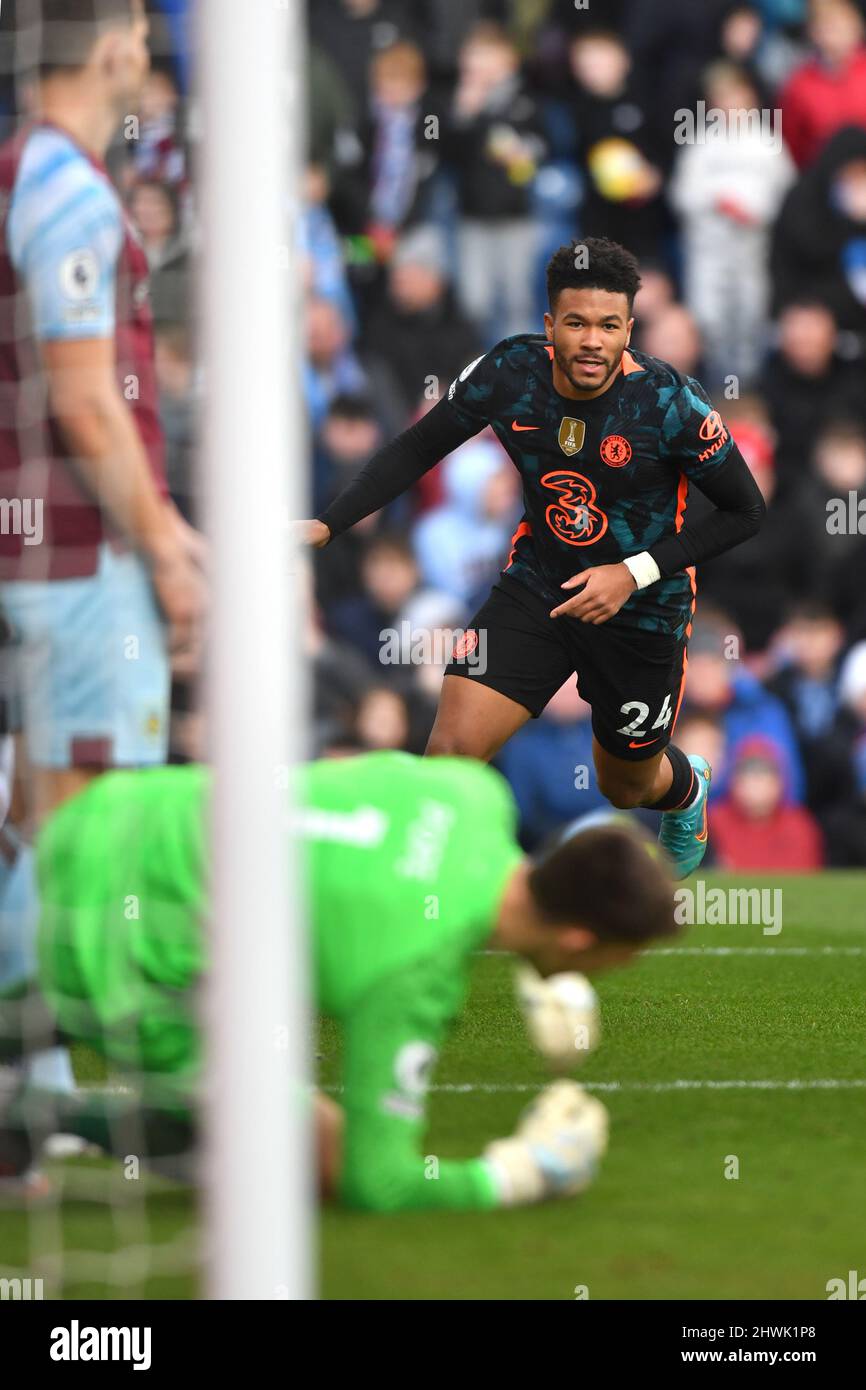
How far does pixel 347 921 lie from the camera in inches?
168

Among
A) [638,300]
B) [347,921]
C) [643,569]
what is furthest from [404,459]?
[638,300]

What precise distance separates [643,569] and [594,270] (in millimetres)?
886

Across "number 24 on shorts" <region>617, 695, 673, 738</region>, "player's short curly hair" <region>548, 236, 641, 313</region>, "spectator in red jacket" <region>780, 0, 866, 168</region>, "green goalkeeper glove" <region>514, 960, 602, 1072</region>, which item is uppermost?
"spectator in red jacket" <region>780, 0, 866, 168</region>

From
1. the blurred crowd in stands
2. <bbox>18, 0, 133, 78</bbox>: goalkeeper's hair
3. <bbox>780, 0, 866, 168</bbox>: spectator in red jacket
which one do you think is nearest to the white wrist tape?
<bbox>18, 0, 133, 78</bbox>: goalkeeper's hair

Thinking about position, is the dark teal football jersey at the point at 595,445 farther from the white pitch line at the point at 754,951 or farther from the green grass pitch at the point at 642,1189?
the white pitch line at the point at 754,951

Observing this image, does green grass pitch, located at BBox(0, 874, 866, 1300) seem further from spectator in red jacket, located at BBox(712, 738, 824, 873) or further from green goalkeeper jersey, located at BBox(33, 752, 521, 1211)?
spectator in red jacket, located at BBox(712, 738, 824, 873)

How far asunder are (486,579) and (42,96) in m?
6.34

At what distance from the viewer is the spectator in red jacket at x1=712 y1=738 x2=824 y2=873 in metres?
10.9

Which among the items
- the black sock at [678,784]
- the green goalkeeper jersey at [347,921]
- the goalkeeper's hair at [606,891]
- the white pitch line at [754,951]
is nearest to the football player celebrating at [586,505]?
the black sock at [678,784]

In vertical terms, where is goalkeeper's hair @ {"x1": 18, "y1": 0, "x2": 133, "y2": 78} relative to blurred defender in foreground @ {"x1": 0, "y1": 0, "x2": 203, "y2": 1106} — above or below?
above

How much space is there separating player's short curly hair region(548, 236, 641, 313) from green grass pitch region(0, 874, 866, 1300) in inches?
84.6

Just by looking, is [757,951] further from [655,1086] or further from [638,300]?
[638,300]

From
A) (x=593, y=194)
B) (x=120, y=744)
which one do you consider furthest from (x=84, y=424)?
(x=593, y=194)
